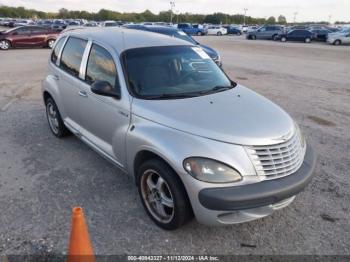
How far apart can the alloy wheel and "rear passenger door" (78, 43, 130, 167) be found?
45 centimetres

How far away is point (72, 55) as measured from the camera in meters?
4.77

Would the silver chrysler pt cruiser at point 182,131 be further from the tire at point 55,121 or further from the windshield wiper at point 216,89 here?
the tire at point 55,121

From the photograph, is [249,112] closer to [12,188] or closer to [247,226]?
[247,226]

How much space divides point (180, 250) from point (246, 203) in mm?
798

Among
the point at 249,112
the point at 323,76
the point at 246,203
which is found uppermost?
the point at 249,112

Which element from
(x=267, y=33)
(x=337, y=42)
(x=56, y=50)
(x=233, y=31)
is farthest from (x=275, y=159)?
(x=233, y=31)

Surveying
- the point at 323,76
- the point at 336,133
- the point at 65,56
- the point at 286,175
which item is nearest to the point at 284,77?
the point at 323,76

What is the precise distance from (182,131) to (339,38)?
118 ft

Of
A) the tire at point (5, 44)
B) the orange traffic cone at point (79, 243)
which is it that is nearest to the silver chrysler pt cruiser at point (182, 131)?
the orange traffic cone at point (79, 243)

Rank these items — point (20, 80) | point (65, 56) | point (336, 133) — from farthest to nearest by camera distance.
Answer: point (20, 80), point (336, 133), point (65, 56)

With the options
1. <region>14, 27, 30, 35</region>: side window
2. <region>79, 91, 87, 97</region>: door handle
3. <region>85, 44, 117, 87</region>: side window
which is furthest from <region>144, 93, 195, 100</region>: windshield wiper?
<region>14, 27, 30, 35</region>: side window

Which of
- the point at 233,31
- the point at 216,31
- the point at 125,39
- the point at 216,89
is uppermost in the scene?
the point at 125,39

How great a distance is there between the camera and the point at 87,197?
149 inches

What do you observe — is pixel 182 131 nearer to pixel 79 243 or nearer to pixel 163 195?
pixel 163 195
